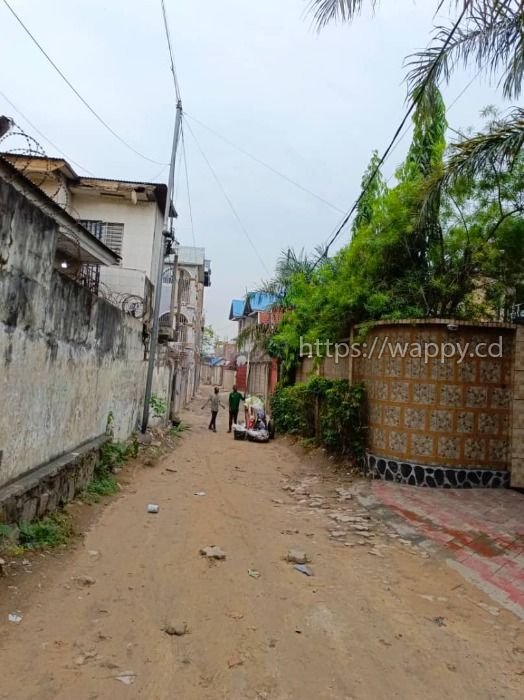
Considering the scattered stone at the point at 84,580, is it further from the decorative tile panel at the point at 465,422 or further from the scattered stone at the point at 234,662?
the decorative tile panel at the point at 465,422

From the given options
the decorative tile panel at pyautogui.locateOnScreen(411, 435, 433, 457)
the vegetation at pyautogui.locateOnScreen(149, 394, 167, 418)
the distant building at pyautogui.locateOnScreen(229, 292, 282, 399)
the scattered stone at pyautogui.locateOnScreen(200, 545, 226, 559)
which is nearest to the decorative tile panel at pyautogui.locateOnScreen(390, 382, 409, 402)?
the decorative tile panel at pyautogui.locateOnScreen(411, 435, 433, 457)

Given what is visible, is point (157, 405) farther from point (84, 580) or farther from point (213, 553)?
point (84, 580)

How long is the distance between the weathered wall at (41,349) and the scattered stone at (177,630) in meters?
2.07

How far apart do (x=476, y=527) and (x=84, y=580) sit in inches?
178

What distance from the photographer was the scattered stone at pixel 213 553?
187 inches

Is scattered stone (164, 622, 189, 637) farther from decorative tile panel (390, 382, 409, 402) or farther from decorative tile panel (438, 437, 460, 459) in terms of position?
decorative tile panel (390, 382, 409, 402)

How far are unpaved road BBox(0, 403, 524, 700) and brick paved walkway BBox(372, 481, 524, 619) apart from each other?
272 mm

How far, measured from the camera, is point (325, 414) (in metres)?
10.2

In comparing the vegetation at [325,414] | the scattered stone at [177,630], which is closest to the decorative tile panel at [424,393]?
the vegetation at [325,414]

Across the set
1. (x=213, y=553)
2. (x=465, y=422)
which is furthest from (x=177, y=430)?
(x=213, y=553)

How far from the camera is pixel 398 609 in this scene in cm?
390

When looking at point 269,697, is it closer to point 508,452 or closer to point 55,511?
point 55,511

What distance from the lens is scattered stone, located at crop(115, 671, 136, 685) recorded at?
107 inches

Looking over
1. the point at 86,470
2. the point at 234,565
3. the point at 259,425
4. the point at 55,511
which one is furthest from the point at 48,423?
the point at 259,425
